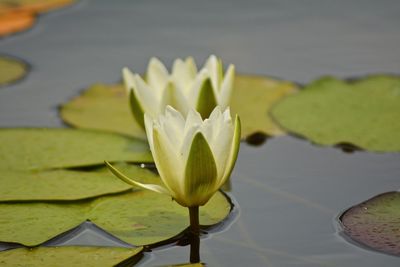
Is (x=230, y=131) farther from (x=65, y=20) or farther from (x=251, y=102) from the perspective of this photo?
(x=65, y=20)

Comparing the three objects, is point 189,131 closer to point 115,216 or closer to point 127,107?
point 115,216

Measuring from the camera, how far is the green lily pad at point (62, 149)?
258 centimetres

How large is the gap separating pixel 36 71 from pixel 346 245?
1.89 metres

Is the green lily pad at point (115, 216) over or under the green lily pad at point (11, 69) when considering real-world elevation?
under

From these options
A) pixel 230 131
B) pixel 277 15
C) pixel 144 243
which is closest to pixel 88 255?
pixel 144 243

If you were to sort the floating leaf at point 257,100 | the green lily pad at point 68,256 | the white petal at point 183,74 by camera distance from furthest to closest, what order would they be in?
1. the floating leaf at point 257,100
2. the white petal at point 183,74
3. the green lily pad at point 68,256

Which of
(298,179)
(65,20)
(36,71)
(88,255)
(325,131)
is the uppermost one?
(65,20)

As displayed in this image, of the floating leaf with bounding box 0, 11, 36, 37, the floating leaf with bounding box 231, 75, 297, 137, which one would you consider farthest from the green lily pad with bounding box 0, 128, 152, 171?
the floating leaf with bounding box 0, 11, 36, 37

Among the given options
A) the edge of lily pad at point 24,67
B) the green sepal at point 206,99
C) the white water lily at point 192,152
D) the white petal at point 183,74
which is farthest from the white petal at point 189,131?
the edge of lily pad at point 24,67

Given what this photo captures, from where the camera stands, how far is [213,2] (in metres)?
4.31

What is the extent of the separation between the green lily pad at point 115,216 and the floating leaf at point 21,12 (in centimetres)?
190

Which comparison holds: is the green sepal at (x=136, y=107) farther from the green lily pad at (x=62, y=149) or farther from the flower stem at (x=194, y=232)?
the flower stem at (x=194, y=232)

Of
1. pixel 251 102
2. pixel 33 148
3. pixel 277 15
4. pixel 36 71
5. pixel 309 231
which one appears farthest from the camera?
pixel 277 15

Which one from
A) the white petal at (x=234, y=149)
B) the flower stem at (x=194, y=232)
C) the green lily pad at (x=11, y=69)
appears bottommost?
the flower stem at (x=194, y=232)
